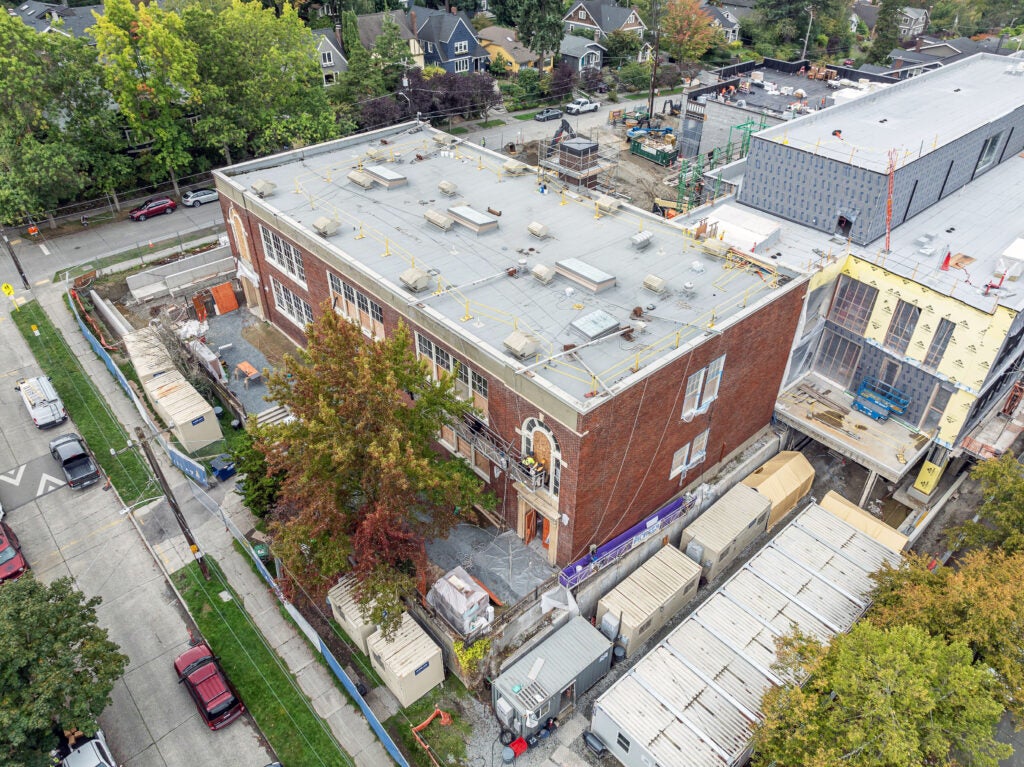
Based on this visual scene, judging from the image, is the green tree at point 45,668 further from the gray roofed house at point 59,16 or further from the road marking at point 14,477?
the gray roofed house at point 59,16

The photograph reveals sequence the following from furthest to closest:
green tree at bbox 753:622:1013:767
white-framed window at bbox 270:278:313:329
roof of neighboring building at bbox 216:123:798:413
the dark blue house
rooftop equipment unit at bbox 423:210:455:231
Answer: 1. the dark blue house
2. white-framed window at bbox 270:278:313:329
3. rooftop equipment unit at bbox 423:210:455:231
4. roof of neighboring building at bbox 216:123:798:413
5. green tree at bbox 753:622:1013:767

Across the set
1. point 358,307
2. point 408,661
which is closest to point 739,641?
point 408,661

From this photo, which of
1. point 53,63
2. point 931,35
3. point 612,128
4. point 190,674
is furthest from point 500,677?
point 931,35

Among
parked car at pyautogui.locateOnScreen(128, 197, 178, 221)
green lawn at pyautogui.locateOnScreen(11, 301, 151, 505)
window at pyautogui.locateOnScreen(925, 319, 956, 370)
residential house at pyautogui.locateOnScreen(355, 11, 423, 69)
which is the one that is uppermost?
residential house at pyautogui.locateOnScreen(355, 11, 423, 69)

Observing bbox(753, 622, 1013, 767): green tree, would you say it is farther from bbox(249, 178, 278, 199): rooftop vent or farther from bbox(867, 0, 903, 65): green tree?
bbox(867, 0, 903, 65): green tree

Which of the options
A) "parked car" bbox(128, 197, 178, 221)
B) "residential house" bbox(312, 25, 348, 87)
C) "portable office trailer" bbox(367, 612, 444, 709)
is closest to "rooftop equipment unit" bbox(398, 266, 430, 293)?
"portable office trailer" bbox(367, 612, 444, 709)

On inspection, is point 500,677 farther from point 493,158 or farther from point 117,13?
point 117,13

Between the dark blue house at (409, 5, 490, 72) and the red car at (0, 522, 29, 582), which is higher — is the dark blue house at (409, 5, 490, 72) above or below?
above
